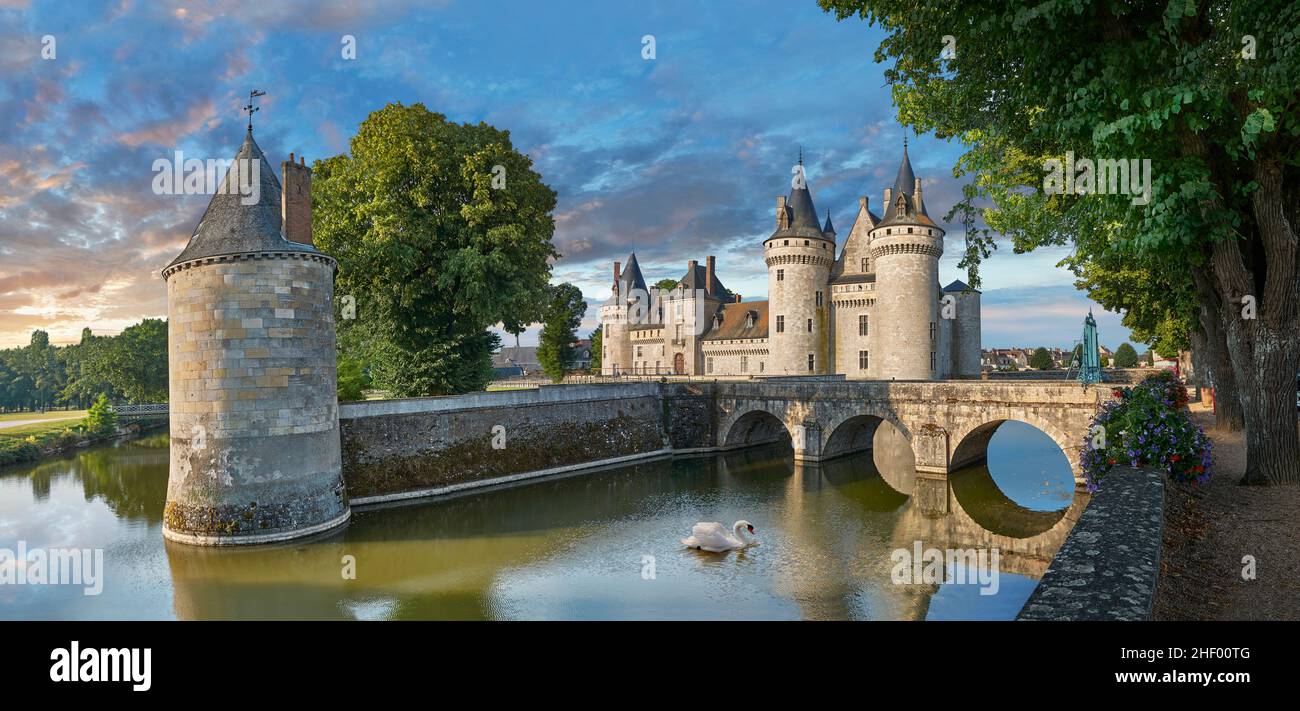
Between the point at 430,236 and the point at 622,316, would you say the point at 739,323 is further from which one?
the point at 430,236

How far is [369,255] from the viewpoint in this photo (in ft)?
72.1

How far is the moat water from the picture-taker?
12461 mm

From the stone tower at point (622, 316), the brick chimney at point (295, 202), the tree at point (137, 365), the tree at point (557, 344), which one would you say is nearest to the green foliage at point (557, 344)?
the tree at point (557, 344)

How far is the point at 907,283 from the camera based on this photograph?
129 feet

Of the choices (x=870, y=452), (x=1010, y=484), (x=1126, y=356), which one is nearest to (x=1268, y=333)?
(x=1010, y=484)

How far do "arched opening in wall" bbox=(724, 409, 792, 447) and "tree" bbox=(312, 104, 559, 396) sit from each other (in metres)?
11.5

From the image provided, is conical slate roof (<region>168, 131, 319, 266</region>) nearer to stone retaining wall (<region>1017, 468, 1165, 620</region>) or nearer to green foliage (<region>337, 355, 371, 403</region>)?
green foliage (<region>337, 355, 371, 403</region>)

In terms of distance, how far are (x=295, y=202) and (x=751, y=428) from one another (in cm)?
2204

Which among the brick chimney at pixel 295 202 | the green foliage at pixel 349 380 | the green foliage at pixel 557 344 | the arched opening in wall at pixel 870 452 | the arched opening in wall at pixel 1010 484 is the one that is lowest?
the arched opening in wall at pixel 1010 484

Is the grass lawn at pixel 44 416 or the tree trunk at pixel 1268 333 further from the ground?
the tree trunk at pixel 1268 333

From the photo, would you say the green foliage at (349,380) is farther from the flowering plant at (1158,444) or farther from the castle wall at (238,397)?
the flowering plant at (1158,444)

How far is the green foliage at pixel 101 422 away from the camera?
38.5 m

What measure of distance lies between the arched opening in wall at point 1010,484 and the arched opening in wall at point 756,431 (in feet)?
25.5
